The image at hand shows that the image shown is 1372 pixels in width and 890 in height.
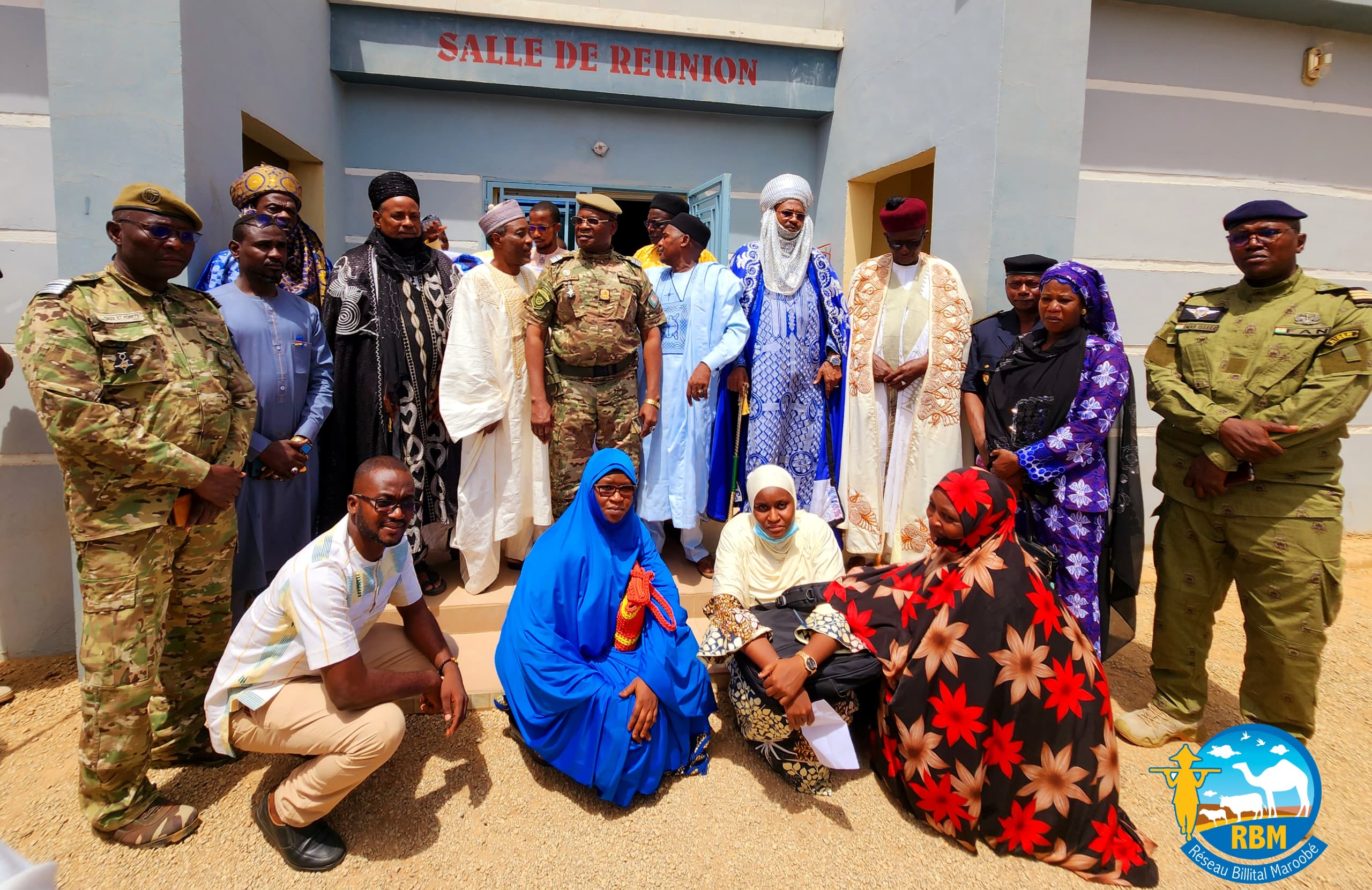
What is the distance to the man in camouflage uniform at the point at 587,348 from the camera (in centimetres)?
349

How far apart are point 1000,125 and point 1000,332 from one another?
1.34 m

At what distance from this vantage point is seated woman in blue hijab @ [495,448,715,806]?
100 inches

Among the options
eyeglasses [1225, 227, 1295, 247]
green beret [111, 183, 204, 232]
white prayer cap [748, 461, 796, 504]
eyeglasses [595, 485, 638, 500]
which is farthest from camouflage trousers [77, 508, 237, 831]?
eyeglasses [1225, 227, 1295, 247]

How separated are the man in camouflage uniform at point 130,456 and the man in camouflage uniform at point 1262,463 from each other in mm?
3682

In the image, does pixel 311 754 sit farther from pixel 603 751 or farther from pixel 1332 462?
pixel 1332 462

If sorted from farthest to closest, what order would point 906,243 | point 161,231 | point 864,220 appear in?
point 864,220 → point 906,243 → point 161,231

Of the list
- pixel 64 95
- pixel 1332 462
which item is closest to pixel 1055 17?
pixel 1332 462

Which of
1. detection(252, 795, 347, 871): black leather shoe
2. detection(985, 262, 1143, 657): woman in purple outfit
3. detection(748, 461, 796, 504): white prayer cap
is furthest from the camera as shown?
detection(985, 262, 1143, 657): woman in purple outfit

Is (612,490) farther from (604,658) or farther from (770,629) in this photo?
(770,629)

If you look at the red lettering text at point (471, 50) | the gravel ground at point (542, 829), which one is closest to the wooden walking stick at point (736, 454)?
the gravel ground at point (542, 829)

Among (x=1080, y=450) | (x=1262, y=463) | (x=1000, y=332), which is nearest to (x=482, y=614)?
(x=1080, y=450)

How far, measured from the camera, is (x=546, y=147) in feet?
21.1

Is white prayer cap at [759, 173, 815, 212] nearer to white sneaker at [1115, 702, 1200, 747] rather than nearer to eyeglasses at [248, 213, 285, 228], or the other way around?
eyeglasses at [248, 213, 285, 228]

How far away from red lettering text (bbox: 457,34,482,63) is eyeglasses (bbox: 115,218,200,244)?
13.9 ft
